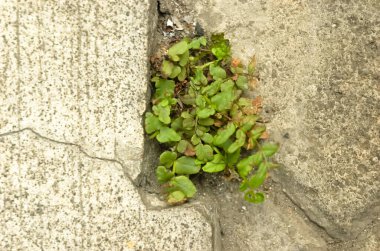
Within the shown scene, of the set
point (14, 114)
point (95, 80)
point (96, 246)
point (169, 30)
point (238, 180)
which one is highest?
point (169, 30)

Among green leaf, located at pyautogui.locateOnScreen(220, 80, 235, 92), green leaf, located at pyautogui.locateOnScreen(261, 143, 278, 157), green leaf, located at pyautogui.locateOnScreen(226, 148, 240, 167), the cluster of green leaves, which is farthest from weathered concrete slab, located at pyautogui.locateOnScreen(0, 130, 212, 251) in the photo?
green leaf, located at pyautogui.locateOnScreen(220, 80, 235, 92)

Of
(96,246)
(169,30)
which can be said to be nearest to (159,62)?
(169,30)

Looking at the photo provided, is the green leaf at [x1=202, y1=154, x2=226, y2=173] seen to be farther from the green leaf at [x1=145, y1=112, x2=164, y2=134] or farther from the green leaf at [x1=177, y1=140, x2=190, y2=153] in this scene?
the green leaf at [x1=145, y1=112, x2=164, y2=134]

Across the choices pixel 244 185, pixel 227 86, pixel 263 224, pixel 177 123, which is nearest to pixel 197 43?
pixel 227 86

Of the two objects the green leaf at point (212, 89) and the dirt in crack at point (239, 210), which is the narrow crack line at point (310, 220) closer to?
the dirt in crack at point (239, 210)

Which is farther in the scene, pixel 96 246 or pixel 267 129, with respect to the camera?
pixel 267 129

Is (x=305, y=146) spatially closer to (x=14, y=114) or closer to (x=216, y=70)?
(x=216, y=70)
